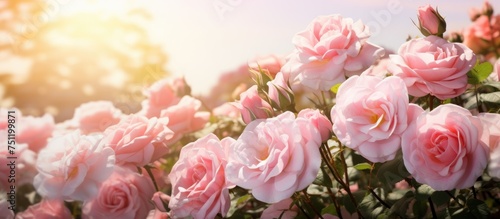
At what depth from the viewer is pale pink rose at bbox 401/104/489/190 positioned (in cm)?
86

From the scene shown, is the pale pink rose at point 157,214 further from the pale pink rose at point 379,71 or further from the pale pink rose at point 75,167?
the pale pink rose at point 379,71

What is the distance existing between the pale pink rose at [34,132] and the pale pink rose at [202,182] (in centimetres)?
100

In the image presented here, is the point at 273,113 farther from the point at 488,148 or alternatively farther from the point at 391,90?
the point at 488,148

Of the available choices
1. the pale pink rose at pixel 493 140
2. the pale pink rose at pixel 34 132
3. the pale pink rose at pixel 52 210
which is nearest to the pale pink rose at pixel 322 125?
the pale pink rose at pixel 493 140

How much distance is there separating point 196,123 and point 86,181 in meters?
0.43

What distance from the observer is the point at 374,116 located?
912 millimetres

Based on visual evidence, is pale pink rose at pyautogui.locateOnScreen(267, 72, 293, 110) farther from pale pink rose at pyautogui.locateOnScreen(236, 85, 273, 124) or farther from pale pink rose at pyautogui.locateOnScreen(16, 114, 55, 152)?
pale pink rose at pyautogui.locateOnScreen(16, 114, 55, 152)

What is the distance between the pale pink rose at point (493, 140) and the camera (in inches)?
33.4

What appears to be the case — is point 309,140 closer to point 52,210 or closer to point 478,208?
point 478,208

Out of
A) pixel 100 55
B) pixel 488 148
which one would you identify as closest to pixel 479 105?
pixel 488 148

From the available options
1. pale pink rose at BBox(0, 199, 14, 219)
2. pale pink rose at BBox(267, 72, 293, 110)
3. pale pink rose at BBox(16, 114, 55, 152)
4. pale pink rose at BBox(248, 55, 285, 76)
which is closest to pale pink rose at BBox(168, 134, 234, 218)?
pale pink rose at BBox(267, 72, 293, 110)

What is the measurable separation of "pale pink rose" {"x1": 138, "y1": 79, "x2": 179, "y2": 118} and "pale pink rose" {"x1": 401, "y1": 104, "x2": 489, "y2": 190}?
95cm

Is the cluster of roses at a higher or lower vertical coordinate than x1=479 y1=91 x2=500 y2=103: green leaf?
higher

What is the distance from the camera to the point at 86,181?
119 centimetres
